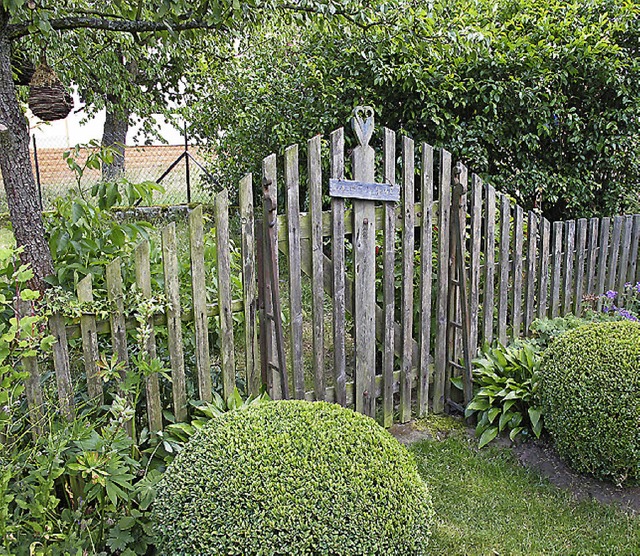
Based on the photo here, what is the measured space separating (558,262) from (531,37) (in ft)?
8.80

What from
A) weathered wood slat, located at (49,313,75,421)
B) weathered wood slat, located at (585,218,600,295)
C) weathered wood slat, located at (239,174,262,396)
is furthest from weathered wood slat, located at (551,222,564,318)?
weathered wood slat, located at (49,313,75,421)

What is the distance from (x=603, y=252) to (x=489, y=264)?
1.43m

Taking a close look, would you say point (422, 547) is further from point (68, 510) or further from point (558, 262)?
point (558, 262)

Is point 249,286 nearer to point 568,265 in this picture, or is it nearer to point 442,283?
point 442,283

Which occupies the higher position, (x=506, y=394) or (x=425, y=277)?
(x=425, y=277)

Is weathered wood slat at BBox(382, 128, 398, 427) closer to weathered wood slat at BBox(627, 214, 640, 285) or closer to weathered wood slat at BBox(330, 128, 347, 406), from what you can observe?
weathered wood slat at BBox(330, 128, 347, 406)

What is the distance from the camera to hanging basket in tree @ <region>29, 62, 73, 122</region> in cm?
838

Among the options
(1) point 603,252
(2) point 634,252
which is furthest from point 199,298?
(2) point 634,252

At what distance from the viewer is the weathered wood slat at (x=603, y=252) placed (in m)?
4.89

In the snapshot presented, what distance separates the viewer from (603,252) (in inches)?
194

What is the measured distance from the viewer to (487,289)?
4.18m

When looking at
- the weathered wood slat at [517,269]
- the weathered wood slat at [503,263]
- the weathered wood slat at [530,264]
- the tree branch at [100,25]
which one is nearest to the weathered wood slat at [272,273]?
the tree branch at [100,25]

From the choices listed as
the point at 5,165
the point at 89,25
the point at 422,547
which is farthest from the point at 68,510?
the point at 89,25

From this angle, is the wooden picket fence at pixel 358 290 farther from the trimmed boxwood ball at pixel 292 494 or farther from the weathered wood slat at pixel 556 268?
the trimmed boxwood ball at pixel 292 494
